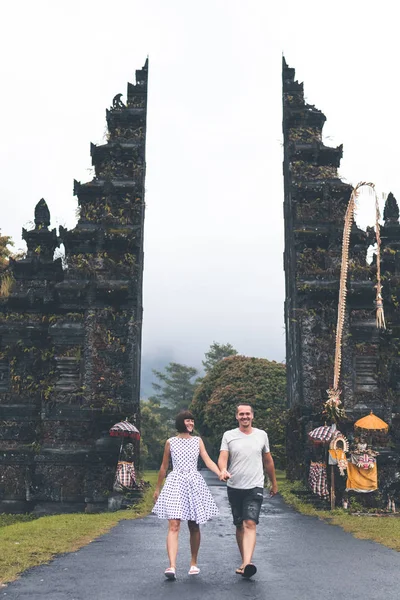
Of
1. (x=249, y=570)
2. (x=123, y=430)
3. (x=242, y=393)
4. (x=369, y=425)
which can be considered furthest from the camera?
(x=242, y=393)

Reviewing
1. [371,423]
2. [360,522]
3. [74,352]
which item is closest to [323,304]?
[371,423]

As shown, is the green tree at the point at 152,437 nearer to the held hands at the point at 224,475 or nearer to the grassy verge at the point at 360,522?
the grassy verge at the point at 360,522

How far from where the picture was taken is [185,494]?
7.82 metres

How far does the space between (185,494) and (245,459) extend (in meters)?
0.86

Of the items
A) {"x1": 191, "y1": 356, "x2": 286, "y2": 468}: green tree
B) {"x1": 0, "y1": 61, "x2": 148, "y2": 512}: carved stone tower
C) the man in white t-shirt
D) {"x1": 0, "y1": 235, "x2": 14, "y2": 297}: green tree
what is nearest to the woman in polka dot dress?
the man in white t-shirt

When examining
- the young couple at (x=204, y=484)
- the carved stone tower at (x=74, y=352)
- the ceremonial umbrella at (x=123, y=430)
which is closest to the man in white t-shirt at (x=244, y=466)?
the young couple at (x=204, y=484)

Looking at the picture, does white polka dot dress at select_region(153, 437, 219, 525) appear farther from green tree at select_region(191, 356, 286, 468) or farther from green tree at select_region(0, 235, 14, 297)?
green tree at select_region(191, 356, 286, 468)

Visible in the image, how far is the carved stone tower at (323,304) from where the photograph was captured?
20.0 metres

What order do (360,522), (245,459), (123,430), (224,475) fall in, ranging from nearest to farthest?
(224,475) → (245,459) → (360,522) → (123,430)

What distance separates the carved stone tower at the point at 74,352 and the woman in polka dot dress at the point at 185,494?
1094cm

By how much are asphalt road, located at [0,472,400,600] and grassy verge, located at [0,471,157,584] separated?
0.92ft

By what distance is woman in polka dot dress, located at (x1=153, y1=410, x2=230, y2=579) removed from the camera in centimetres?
765

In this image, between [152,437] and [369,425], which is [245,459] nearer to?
[369,425]

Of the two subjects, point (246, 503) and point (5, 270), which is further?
point (5, 270)
